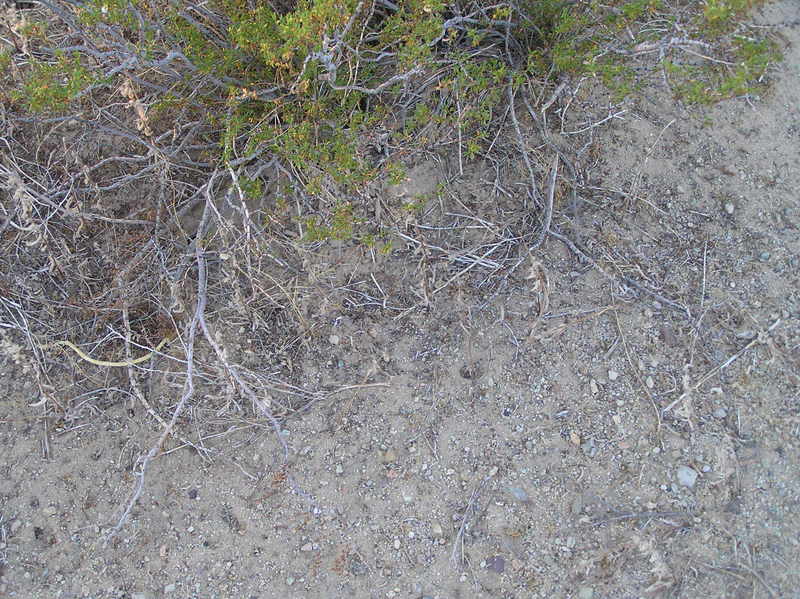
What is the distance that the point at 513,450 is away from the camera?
234 cm

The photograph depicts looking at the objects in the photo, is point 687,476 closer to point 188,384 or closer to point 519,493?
point 519,493

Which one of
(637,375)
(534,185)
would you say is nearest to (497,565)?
(637,375)

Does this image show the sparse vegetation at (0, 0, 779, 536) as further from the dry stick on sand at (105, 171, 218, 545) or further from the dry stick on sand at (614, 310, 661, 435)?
the dry stick on sand at (614, 310, 661, 435)

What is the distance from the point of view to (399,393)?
2.43m

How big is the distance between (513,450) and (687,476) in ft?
1.87

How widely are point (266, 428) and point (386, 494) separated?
481mm

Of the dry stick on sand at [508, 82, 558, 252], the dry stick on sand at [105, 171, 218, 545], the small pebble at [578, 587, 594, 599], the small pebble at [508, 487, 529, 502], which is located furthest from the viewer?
the dry stick on sand at [508, 82, 558, 252]

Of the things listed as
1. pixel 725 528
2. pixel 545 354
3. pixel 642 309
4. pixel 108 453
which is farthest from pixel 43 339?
pixel 725 528

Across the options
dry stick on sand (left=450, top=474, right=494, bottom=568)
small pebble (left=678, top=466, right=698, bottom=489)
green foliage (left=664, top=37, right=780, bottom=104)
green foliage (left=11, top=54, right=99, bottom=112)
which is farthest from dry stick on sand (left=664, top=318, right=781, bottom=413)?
green foliage (left=11, top=54, right=99, bottom=112)

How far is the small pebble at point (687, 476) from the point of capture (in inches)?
88.5

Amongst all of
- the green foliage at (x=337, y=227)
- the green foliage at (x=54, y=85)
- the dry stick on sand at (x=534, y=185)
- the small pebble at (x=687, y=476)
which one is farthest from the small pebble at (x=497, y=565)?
the green foliage at (x=54, y=85)

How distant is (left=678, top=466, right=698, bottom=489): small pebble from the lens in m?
2.25

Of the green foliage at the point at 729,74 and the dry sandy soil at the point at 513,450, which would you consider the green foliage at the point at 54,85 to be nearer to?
the dry sandy soil at the point at 513,450

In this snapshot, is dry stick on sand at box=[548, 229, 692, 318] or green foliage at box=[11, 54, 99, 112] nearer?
green foliage at box=[11, 54, 99, 112]
